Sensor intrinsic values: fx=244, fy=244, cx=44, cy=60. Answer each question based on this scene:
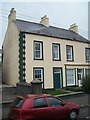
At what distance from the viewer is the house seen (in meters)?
28.0

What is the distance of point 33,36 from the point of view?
2844 cm

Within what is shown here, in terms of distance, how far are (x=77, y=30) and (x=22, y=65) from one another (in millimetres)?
14201

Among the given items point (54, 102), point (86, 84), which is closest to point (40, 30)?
point (86, 84)

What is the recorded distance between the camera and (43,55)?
29.0 meters

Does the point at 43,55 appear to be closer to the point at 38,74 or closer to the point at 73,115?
the point at 38,74

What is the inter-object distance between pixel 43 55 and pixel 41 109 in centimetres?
1754

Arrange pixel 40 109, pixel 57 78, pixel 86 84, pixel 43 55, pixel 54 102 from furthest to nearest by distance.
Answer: pixel 57 78, pixel 43 55, pixel 86 84, pixel 54 102, pixel 40 109

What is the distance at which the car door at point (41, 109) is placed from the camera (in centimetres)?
1152

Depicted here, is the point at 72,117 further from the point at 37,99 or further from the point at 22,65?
the point at 22,65

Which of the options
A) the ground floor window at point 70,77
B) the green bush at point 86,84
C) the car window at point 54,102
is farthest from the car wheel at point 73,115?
the ground floor window at point 70,77

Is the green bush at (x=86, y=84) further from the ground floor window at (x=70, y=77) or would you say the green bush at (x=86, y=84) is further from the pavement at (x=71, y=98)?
the ground floor window at (x=70, y=77)

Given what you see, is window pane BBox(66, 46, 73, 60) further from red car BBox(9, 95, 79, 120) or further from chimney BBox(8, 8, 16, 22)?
red car BBox(9, 95, 79, 120)

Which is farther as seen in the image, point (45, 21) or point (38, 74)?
point (45, 21)

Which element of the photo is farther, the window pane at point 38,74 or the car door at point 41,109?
the window pane at point 38,74
